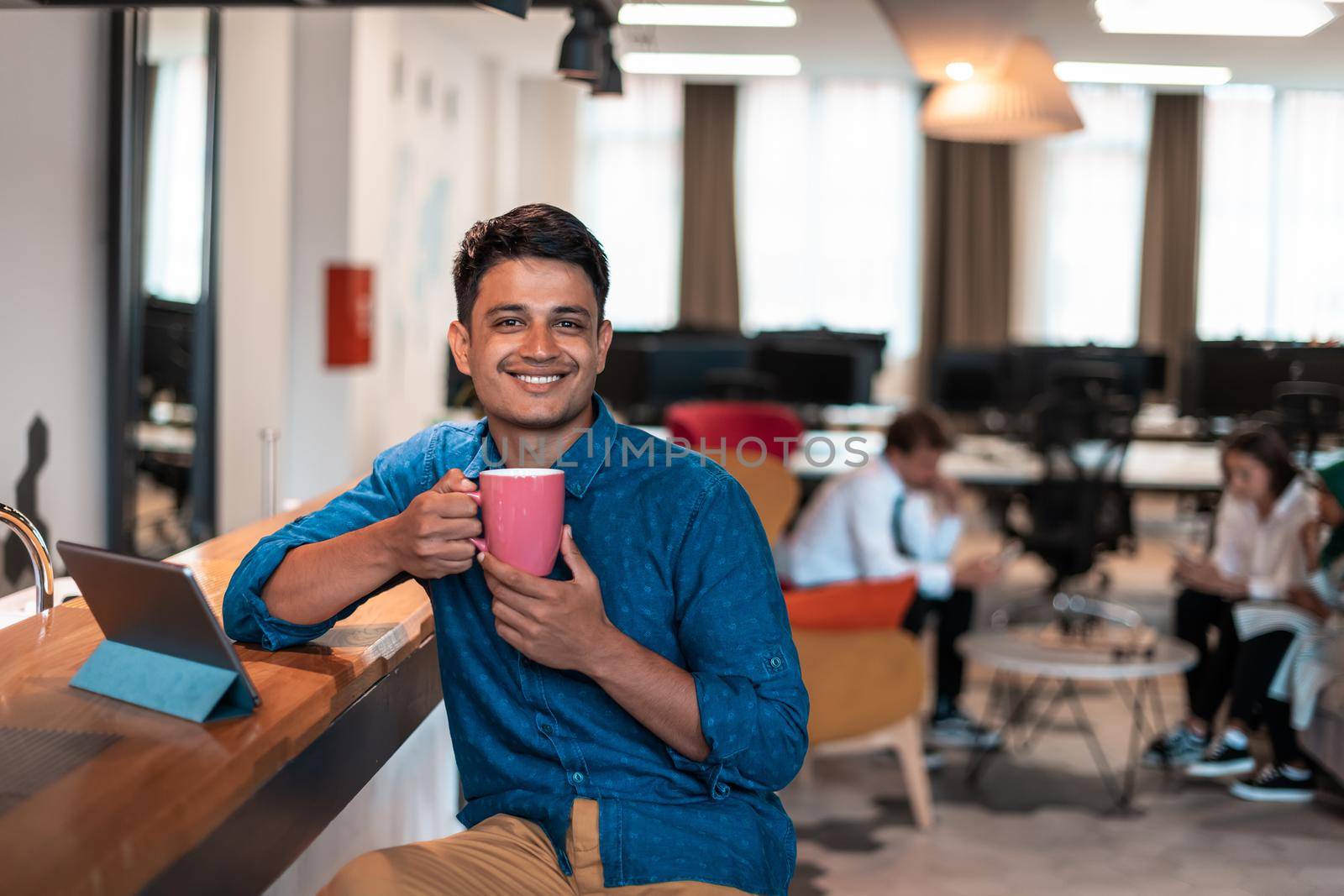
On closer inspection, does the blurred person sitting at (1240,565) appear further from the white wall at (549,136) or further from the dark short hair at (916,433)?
the white wall at (549,136)

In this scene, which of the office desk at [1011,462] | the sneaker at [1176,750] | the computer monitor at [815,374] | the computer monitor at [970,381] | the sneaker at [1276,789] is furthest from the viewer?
the computer monitor at [970,381]

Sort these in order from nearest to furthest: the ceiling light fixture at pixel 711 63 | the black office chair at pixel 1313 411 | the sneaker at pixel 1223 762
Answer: the sneaker at pixel 1223 762, the black office chair at pixel 1313 411, the ceiling light fixture at pixel 711 63

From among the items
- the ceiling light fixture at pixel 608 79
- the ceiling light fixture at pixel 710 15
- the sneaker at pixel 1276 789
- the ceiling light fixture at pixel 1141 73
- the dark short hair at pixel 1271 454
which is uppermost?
the ceiling light fixture at pixel 1141 73

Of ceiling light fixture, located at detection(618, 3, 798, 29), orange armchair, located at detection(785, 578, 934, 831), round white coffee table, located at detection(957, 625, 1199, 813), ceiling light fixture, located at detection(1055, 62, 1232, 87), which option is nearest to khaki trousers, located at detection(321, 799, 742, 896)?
orange armchair, located at detection(785, 578, 934, 831)

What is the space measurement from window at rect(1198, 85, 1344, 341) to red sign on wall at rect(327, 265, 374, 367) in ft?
24.5

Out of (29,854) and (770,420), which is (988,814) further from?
(29,854)

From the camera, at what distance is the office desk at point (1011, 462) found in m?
5.77

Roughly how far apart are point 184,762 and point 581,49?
285cm

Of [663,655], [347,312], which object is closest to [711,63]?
Result: [347,312]

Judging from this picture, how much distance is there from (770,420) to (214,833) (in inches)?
170

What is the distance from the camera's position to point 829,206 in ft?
36.7

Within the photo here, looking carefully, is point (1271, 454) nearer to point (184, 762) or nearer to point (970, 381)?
point (184, 762)

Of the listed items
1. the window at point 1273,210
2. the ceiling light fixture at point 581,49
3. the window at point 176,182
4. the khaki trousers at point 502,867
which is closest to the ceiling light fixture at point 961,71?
the ceiling light fixture at point 581,49

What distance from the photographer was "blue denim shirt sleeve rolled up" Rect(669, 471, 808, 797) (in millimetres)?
1426
